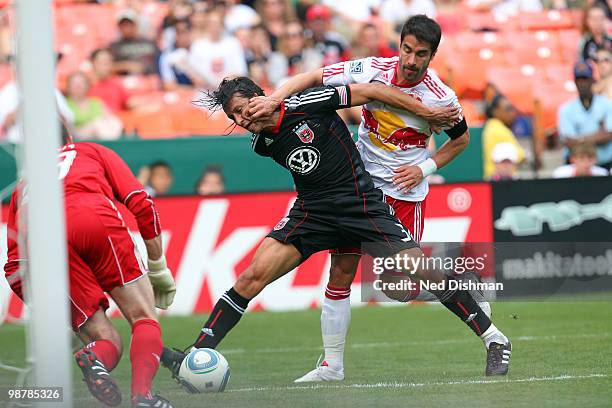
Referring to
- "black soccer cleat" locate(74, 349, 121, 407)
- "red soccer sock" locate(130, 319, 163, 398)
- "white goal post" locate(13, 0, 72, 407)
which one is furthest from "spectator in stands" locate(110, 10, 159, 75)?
"white goal post" locate(13, 0, 72, 407)

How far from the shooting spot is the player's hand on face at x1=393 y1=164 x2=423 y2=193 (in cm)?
734

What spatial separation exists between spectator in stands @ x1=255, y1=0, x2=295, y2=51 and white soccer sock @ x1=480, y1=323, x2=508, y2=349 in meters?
9.66

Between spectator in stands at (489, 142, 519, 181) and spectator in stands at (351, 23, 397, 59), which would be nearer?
spectator in stands at (489, 142, 519, 181)

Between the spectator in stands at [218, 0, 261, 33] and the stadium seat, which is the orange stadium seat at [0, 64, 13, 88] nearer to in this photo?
the stadium seat

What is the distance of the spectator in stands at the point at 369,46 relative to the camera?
1533 cm

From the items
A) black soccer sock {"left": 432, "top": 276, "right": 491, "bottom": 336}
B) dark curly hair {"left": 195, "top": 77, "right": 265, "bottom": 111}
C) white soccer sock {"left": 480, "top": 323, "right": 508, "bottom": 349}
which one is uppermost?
dark curly hair {"left": 195, "top": 77, "right": 265, "bottom": 111}

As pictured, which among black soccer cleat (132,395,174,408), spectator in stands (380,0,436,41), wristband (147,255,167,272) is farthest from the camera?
spectator in stands (380,0,436,41)

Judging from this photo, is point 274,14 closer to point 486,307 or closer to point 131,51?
point 131,51

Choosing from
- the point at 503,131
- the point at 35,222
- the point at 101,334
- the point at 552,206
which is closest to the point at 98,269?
the point at 101,334

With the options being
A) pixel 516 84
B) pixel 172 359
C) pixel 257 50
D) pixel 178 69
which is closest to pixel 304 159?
pixel 172 359

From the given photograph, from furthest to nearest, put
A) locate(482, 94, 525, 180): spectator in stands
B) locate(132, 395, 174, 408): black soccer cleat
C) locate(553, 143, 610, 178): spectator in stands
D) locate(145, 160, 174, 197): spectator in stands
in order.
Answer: locate(482, 94, 525, 180): spectator in stands, locate(553, 143, 610, 178): spectator in stands, locate(145, 160, 174, 197): spectator in stands, locate(132, 395, 174, 408): black soccer cleat

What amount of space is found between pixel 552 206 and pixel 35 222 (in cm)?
809

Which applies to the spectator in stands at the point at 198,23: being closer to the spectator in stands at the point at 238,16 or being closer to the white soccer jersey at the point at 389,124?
the spectator in stands at the point at 238,16

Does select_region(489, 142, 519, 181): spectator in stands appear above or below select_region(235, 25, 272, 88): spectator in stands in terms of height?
below
